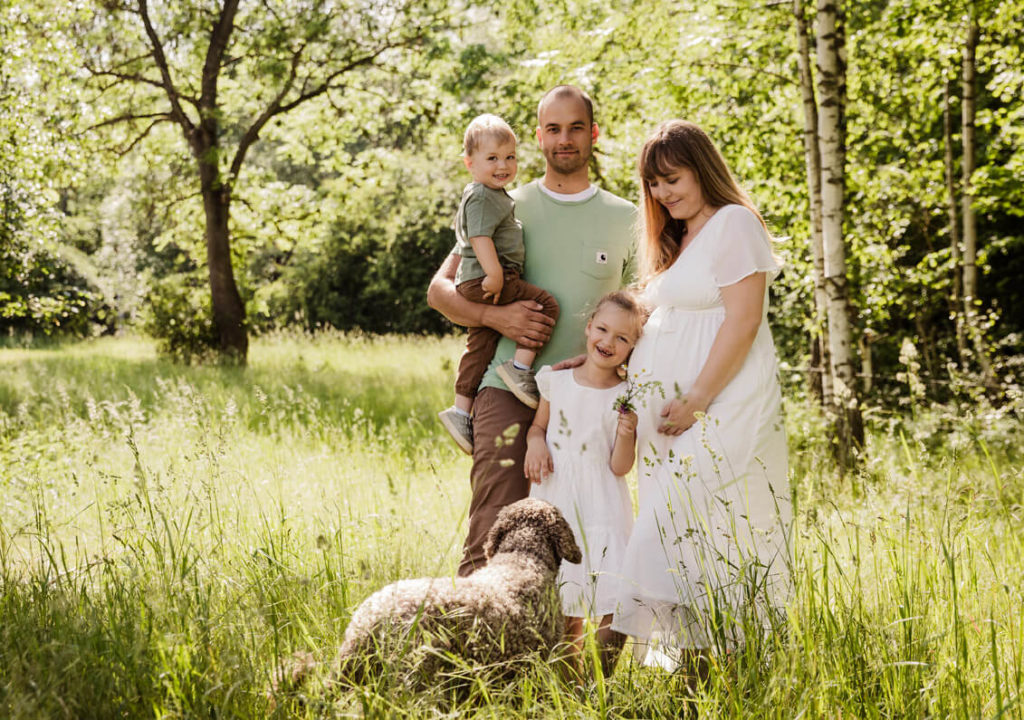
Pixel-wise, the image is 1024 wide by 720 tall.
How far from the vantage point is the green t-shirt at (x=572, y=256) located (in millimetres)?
3674

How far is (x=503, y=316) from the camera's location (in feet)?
11.8

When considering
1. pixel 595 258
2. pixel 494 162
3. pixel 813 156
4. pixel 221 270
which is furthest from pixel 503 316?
pixel 221 270

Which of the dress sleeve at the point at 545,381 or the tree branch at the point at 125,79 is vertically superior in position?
the tree branch at the point at 125,79

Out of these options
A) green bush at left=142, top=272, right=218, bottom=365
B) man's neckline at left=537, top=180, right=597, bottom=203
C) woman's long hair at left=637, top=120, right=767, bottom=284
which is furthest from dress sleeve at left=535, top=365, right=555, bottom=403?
green bush at left=142, top=272, right=218, bottom=365

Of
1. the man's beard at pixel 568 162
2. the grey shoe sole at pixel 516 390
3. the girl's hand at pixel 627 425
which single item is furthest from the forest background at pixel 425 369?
the man's beard at pixel 568 162

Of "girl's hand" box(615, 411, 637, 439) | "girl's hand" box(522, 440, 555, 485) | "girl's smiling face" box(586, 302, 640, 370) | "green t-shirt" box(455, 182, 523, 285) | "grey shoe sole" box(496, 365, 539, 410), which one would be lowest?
"girl's hand" box(522, 440, 555, 485)

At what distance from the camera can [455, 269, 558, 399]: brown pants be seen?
3.64 meters

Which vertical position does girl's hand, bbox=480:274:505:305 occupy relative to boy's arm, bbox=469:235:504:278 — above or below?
below

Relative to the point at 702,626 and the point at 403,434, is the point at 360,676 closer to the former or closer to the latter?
the point at 702,626

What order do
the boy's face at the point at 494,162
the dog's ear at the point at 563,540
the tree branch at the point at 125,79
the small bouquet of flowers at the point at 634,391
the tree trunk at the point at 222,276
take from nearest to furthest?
the dog's ear at the point at 563,540
the small bouquet of flowers at the point at 634,391
the boy's face at the point at 494,162
the tree branch at the point at 125,79
the tree trunk at the point at 222,276

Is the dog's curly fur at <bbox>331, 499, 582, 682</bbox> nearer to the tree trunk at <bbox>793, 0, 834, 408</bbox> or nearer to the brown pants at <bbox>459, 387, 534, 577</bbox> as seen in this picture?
the brown pants at <bbox>459, 387, 534, 577</bbox>

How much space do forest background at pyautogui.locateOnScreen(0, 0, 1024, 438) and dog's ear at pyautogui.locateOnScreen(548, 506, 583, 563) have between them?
4.77ft

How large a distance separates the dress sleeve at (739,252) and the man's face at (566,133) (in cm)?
89

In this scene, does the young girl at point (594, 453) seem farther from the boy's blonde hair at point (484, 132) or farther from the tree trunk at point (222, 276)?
the tree trunk at point (222, 276)
